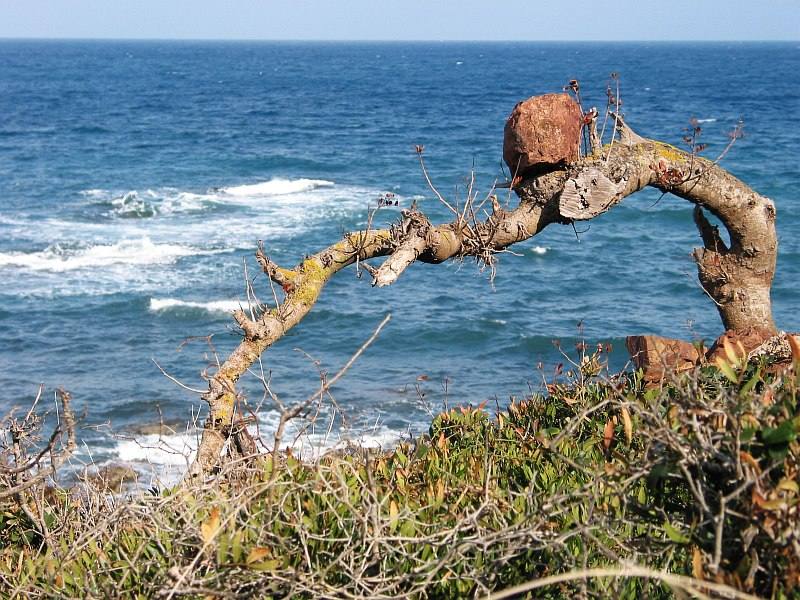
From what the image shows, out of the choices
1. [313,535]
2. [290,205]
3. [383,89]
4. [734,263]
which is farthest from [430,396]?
[383,89]

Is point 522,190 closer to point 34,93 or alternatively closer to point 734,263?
point 734,263

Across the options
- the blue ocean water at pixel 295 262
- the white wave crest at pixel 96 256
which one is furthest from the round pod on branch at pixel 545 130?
the white wave crest at pixel 96 256

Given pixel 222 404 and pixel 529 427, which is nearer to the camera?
pixel 222 404

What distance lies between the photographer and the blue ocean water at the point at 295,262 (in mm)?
21844

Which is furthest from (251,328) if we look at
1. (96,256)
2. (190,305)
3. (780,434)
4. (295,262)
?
(96,256)

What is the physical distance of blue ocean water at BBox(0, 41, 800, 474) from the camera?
860 inches

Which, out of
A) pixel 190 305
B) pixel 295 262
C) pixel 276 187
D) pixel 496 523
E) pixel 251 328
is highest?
pixel 251 328

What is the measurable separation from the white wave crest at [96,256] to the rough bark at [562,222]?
23.8 metres

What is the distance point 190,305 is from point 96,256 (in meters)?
6.71

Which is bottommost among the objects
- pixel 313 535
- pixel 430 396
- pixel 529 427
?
pixel 430 396

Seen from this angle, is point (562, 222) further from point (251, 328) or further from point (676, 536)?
point (676, 536)

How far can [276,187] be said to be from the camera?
44.0 meters

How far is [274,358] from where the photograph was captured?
75.3 feet

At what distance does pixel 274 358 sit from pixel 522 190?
14.9 meters
